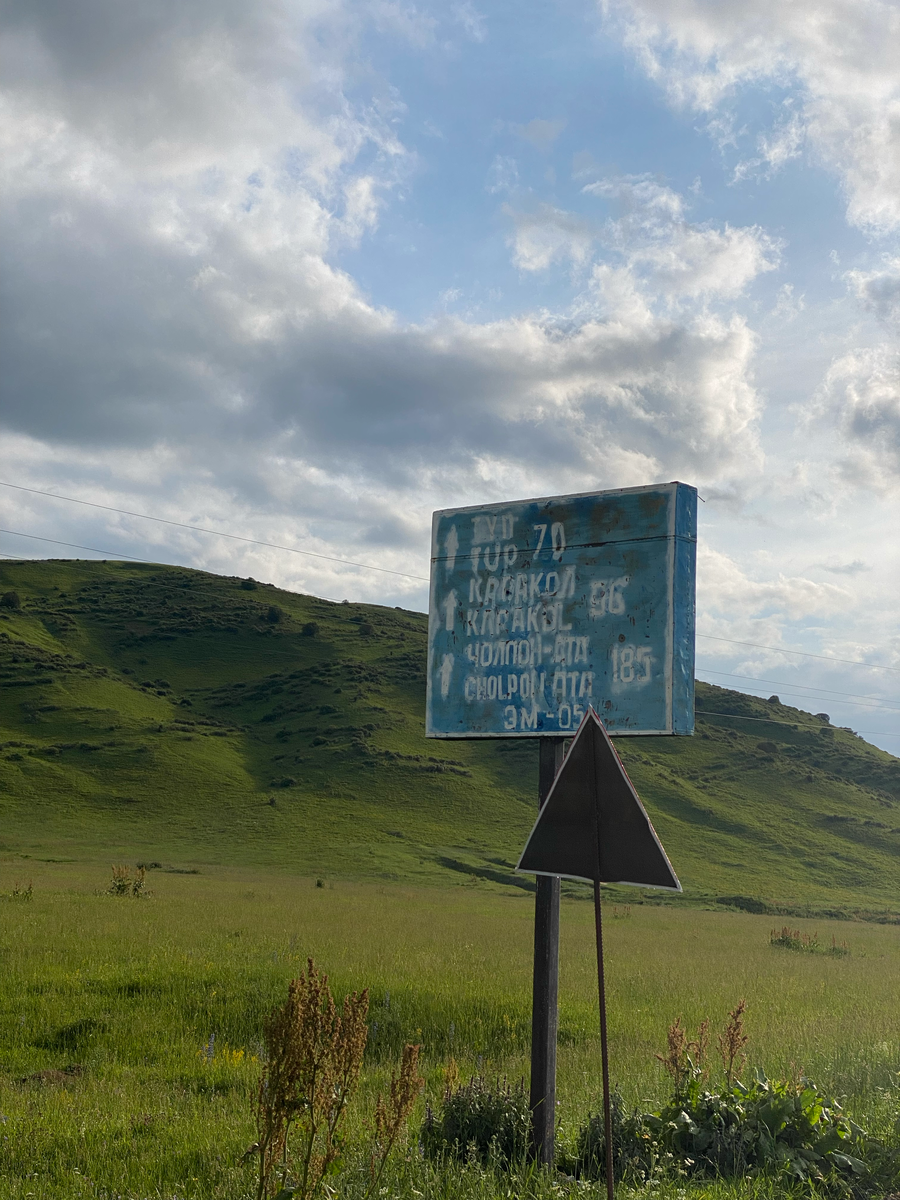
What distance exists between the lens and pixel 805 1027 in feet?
45.0

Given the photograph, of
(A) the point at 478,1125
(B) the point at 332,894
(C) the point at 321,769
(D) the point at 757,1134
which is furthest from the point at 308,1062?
(C) the point at 321,769

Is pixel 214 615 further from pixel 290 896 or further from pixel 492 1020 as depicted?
pixel 492 1020

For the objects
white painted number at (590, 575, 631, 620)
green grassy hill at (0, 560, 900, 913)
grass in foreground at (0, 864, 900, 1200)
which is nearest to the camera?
grass in foreground at (0, 864, 900, 1200)

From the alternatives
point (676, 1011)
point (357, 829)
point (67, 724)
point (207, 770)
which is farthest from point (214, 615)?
point (676, 1011)

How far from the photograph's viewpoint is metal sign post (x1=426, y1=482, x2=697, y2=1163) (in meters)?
7.34

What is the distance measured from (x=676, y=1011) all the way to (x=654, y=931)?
19.3 metres

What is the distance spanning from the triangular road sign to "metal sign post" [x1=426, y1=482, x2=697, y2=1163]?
1.30 meters

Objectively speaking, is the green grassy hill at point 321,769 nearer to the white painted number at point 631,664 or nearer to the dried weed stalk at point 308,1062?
the white painted number at point 631,664

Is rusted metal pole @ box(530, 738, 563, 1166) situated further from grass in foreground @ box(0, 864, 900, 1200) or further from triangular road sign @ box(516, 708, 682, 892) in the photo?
triangular road sign @ box(516, 708, 682, 892)

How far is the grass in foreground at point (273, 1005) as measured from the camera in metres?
6.96


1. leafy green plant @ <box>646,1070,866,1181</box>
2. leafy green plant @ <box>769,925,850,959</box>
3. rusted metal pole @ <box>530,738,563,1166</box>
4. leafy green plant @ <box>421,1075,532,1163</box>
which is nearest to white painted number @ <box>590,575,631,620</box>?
rusted metal pole @ <box>530,738,563,1166</box>

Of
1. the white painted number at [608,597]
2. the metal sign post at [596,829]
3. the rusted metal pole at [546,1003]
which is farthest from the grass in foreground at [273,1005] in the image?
the white painted number at [608,597]

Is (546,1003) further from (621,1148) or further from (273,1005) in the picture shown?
(273,1005)

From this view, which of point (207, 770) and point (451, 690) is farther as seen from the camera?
point (207, 770)
